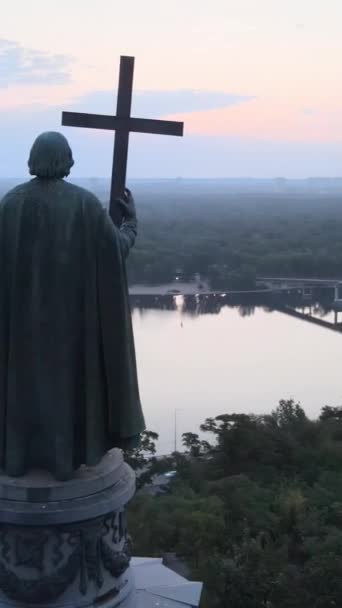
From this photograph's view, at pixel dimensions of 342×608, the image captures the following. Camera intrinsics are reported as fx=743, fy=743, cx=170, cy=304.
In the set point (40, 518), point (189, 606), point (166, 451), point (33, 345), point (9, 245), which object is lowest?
point (166, 451)

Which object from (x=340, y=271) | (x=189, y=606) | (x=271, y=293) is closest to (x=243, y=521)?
(x=189, y=606)

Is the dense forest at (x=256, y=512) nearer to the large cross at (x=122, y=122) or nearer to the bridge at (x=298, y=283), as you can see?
the large cross at (x=122, y=122)

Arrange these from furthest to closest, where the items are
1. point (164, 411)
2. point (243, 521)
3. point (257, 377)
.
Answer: point (257, 377), point (164, 411), point (243, 521)

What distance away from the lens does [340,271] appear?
161ft

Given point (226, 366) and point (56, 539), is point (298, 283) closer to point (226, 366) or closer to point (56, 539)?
point (226, 366)

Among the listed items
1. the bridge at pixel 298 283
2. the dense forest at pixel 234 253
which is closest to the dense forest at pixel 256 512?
the bridge at pixel 298 283

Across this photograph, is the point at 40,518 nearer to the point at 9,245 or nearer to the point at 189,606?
the point at 189,606

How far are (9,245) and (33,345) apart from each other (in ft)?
1.31

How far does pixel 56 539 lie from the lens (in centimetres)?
283

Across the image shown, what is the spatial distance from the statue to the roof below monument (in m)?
0.68

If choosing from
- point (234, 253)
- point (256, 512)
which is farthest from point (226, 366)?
point (234, 253)

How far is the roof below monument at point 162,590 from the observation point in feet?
10.3

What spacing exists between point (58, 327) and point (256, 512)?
8633mm

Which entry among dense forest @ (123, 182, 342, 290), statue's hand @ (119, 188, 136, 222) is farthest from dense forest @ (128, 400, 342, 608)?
dense forest @ (123, 182, 342, 290)
